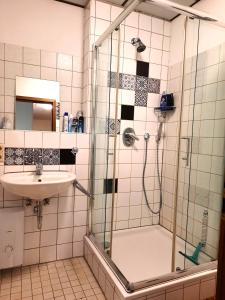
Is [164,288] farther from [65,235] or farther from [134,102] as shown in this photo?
[134,102]

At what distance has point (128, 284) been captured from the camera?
4.64 feet

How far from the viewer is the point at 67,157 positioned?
204cm

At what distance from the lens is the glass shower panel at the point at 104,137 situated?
1.87 m

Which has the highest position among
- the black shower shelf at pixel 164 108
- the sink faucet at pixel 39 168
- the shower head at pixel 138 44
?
the shower head at pixel 138 44

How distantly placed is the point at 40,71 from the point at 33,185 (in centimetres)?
107

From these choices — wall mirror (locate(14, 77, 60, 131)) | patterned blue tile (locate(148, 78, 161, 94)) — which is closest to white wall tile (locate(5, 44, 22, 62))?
wall mirror (locate(14, 77, 60, 131))

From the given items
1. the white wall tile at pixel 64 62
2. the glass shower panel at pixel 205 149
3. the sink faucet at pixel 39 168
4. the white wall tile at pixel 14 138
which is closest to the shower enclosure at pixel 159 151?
the glass shower panel at pixel 205 149

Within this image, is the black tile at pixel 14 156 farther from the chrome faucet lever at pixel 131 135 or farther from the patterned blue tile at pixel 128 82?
the patterned blue tile at pixel 128 82

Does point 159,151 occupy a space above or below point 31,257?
above

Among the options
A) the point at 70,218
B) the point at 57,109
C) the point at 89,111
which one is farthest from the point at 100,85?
the point at 70,218

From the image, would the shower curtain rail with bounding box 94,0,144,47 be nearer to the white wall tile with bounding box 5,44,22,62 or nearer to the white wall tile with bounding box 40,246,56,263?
the white wall tile with bounding box 5,44,22,62

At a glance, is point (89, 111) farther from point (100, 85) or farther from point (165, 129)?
point (165, 129)

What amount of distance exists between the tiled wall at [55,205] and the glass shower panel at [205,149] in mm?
924

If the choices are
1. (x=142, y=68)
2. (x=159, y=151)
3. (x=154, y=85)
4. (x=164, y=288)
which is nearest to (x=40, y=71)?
(x=142, y=68)
